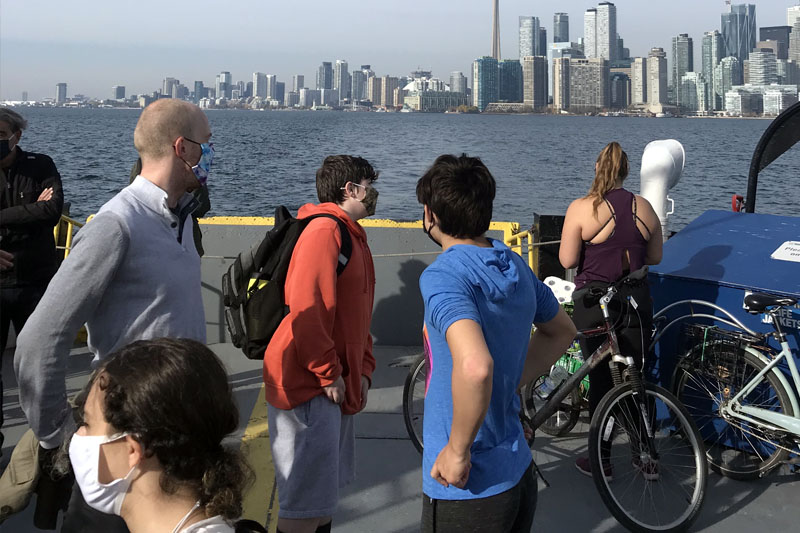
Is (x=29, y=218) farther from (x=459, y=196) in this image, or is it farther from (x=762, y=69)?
(x=762, y=69)

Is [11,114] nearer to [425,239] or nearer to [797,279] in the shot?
[425,239]

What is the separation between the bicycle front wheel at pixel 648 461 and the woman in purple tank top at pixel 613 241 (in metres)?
0.37

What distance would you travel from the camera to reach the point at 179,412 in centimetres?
164

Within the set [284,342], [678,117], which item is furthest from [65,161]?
[678,117]

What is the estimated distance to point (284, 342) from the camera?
312 centimetres

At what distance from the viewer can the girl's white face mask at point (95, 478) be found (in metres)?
1.72

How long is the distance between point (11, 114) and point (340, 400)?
2890 mm

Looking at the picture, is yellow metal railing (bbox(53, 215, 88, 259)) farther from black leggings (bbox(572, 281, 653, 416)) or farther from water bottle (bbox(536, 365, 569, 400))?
black leggings (bbox(572, 281, 653, 416))

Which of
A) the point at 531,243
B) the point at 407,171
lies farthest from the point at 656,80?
the point at 531,243

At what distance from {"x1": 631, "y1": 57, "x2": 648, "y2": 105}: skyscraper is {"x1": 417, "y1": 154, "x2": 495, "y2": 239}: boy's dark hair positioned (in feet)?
620

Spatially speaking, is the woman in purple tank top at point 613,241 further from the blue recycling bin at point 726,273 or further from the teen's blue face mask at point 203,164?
the teen's blue face mask at point 203,164

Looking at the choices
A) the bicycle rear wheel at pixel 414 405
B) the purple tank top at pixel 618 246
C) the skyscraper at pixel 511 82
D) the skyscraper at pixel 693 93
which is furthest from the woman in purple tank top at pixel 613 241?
the skyscraper at pixel 511 82

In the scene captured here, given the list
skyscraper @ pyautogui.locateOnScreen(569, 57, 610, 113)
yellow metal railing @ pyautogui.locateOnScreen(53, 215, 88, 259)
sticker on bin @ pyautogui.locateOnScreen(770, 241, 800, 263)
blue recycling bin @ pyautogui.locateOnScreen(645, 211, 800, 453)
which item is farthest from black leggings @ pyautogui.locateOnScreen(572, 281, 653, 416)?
skyscraper @ pyautogui.locateOnScreen(569, 57, 610, 113)

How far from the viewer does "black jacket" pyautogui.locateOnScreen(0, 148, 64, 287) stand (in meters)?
4.74
